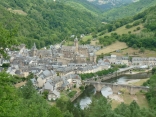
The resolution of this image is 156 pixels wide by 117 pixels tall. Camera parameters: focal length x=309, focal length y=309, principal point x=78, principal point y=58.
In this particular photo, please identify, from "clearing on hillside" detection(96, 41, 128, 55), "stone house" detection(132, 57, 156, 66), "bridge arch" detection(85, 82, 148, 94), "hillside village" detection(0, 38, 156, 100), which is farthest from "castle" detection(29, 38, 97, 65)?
"bridge arch" detection(85, 82, 148, 94)

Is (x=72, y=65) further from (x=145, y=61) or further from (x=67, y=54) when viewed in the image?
(x=145, y=61)

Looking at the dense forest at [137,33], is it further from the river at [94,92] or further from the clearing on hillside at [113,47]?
the river at [94,92]

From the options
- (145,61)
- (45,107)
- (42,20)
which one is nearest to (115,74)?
(145,61)

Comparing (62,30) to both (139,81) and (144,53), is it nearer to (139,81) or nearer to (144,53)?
(144,53)

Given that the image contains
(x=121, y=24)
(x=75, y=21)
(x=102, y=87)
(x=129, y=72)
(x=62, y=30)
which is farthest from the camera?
(x=75, y=21)

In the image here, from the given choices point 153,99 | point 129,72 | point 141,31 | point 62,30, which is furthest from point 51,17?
point 153,99

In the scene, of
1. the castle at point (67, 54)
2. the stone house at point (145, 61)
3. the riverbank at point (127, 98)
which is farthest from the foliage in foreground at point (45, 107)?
the stone house at point (145, 61)
